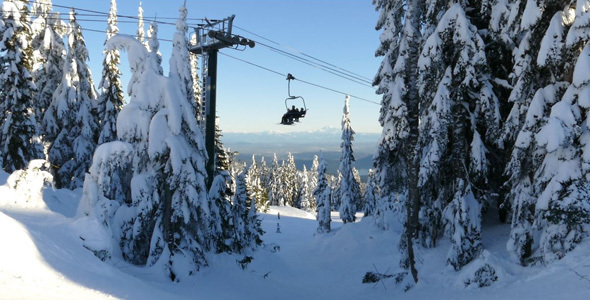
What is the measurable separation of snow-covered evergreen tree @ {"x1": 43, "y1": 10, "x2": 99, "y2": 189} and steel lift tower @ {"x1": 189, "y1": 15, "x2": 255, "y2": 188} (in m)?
17.4

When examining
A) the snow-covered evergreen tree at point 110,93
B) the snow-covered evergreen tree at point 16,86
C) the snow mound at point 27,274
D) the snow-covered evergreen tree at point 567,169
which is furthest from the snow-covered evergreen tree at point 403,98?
the snow-covered evergreen tree at point 16,86

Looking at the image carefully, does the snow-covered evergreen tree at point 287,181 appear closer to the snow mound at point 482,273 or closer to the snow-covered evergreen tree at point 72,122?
the snow-covered evergreen tree at point 72,122

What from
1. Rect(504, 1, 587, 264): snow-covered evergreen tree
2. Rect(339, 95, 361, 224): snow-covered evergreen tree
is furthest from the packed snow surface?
Rect(339, 95, 361, 224): snow-covered evergreen tree

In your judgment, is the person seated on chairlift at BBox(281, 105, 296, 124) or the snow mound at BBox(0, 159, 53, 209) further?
the person seated on chairlift at BBox(281, 105, 296, 124)

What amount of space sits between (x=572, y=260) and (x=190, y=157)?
459 inches

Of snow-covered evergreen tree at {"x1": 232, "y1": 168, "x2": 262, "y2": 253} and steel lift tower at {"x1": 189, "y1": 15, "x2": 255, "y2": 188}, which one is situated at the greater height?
steel lift tower at {"x1": 189, "y1": 15, "x2": 255, "y2": 188}

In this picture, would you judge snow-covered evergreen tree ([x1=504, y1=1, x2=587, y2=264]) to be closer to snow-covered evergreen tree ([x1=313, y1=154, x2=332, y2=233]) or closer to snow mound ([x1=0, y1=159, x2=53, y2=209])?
snow mound ([x1=0, y1=159, x2=53, y2=209])

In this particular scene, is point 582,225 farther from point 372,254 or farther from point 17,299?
point 372,254

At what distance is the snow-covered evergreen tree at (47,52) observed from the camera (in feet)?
90.5

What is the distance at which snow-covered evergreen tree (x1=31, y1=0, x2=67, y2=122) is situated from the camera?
27.6 metres

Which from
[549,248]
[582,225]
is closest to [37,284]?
[549,248]

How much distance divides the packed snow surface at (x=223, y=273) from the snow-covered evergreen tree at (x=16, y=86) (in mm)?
5564

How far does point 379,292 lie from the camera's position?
16828 millimetres

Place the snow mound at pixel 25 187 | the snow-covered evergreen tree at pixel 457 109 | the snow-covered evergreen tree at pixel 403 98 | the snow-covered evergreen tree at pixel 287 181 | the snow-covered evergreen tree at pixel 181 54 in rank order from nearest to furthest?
1. the snow mound at pixel 25 187
2. the snow-covered evergreen tree at pixel 457 109
3. the snow-covered evergreen tree at pixel 181 54
4. the snow-covered evergreen tree at pixel 403 98
5. the snow-covered evergreen tree at pixel 287 181
